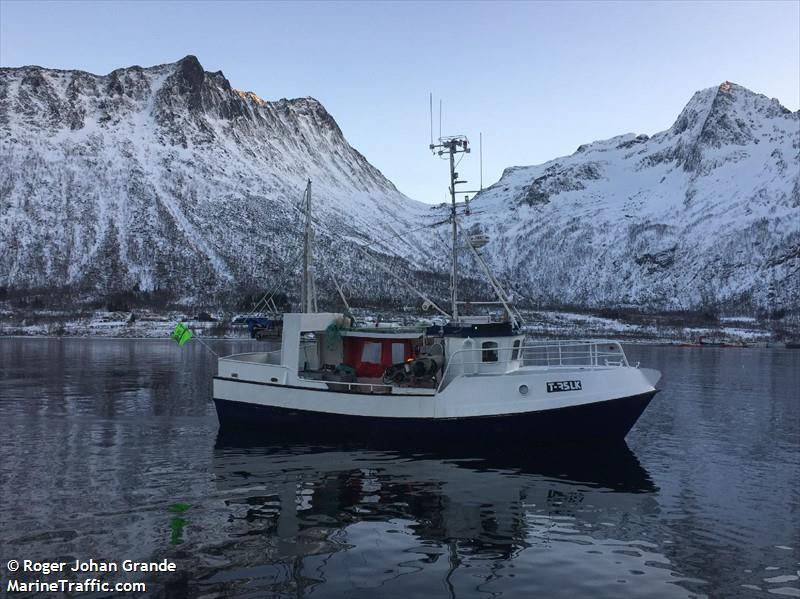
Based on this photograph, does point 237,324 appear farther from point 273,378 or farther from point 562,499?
point 562,499

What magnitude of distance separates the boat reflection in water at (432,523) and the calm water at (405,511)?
0.20ft

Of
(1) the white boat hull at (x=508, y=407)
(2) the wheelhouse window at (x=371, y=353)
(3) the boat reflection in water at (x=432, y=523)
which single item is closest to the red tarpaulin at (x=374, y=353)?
(2) the wheelhouse window at (x=371, y=353)

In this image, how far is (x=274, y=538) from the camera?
1606cm

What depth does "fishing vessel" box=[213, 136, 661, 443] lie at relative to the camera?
2548cm

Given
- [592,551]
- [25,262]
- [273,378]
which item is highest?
[25,262]

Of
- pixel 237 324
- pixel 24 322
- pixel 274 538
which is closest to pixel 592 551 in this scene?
pixel 274 538

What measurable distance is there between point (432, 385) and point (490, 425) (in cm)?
293

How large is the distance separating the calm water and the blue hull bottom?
29.1 inches

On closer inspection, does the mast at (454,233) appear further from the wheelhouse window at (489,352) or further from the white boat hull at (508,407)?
the white boat hull at (508,407)

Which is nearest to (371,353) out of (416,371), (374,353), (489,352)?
(374,353)

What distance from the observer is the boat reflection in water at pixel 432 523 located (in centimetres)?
1380

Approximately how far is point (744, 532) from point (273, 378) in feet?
60.1

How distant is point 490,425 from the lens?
1002 inches

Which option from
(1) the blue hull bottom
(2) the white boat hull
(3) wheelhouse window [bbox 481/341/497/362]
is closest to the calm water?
(1) the blue hull bottom
